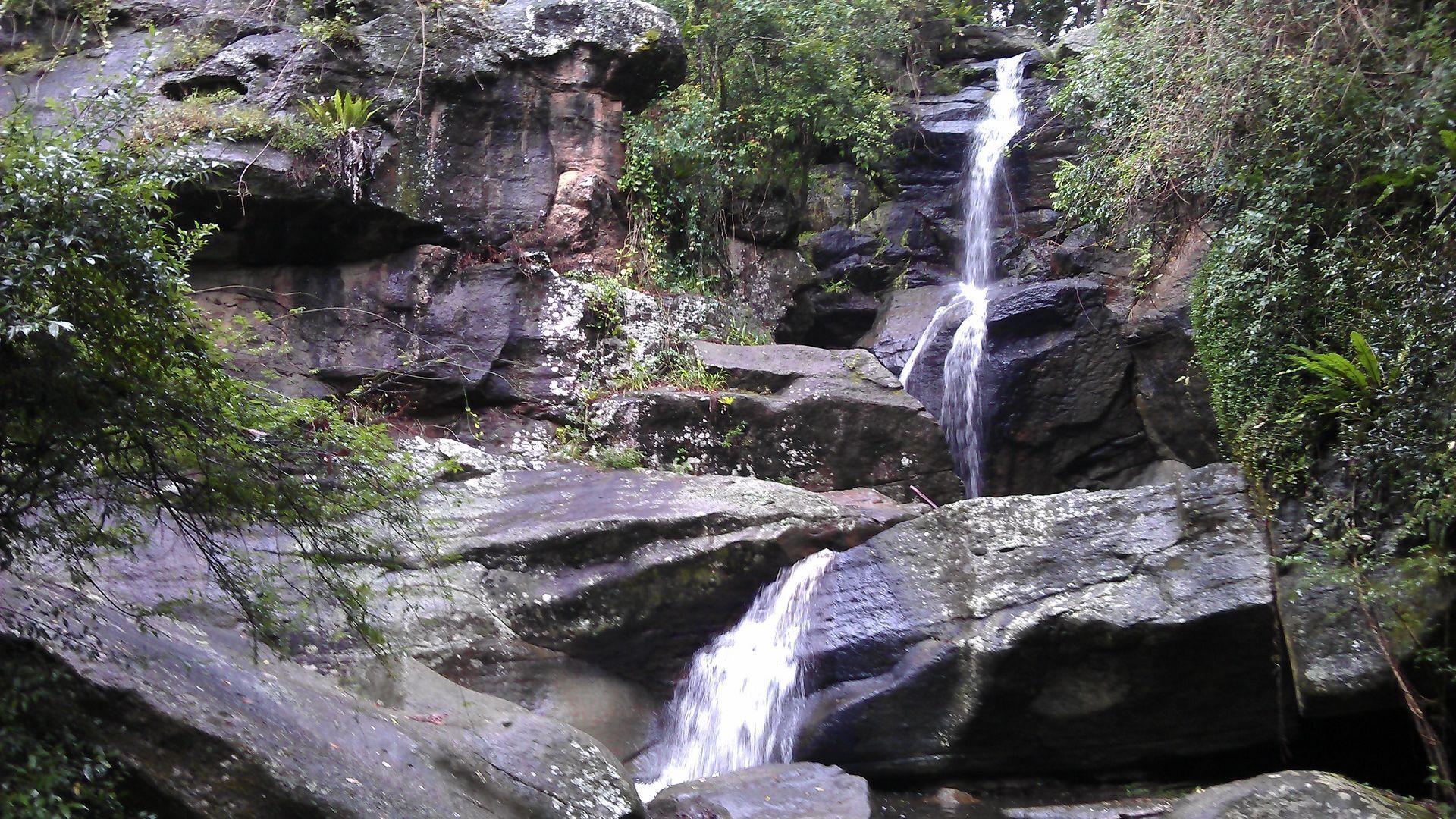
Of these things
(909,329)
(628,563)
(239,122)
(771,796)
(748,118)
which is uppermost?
(748,118)

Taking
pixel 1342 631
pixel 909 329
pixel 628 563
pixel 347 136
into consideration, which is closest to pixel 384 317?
pixel 347 136

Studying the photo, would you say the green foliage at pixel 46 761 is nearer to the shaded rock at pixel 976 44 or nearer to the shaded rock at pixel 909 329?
the shaded rock at pixel 909 329

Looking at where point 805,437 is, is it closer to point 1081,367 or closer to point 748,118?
point 1081,367

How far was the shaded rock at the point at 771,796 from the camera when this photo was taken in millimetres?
5859

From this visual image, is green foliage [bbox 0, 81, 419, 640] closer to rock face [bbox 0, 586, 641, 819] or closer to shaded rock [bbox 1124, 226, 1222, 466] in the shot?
rock face [bbox 0, 586, 641, 819]

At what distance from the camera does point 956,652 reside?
646 cm

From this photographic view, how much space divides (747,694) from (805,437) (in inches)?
119

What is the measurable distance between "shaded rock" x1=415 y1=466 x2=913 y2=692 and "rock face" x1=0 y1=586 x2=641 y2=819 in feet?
4.69

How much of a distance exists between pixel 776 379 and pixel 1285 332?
4613mm

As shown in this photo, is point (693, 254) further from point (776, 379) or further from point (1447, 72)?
point (1447, 72)

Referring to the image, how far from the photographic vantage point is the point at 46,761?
144 inches

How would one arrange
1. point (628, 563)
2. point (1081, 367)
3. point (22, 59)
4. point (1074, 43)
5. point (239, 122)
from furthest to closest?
1. point (1074, 43)
2. point (1081, 367)
3. point (22, 59)
4. point (239, 122)
5. point (628, 563)

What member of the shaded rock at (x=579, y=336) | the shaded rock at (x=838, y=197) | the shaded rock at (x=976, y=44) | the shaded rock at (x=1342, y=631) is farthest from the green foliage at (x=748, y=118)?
the shaded rock at (x=1342, y=631)

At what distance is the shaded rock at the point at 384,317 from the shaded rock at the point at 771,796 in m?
5.24
